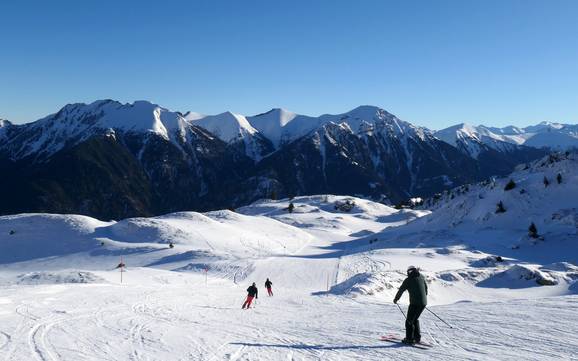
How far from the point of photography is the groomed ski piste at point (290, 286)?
12.9 metres

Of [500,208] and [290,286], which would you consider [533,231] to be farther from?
[290,286]

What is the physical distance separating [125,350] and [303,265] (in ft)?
116

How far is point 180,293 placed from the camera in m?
28.7

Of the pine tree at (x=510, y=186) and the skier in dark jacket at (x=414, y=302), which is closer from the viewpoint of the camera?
the skier in dark jacket at (x=414, y=302)

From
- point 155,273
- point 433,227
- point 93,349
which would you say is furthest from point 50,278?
point 433,227

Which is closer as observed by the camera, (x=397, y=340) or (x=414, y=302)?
(x=414, y=302)

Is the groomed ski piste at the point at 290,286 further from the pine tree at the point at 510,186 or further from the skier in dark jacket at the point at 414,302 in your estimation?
the pine tree at the point at 510,186

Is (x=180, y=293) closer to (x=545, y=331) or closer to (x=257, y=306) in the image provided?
(x=257, y=306)

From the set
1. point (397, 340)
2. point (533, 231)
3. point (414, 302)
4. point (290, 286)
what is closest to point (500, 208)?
point (533, 231)

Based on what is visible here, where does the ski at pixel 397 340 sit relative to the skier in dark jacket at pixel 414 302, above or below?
below

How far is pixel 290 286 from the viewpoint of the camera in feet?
128

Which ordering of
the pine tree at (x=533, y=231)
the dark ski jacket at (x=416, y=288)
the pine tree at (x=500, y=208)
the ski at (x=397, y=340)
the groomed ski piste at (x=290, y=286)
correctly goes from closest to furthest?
1. the ski at (x=397, y=340)
2. the dark ski jacket at (x=416, y=288)
3. the groomed ski piste at (x=290, y=286)
4. the pine tree at (x=533, y=231)
5. the pine tree at (x=500, y=208)

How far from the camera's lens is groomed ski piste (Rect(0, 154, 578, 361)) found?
42.4 feet

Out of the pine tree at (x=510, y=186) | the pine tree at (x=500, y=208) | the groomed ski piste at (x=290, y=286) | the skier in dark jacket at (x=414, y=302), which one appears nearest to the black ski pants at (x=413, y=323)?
the skier in dark jacket at (x=414, y=302)
